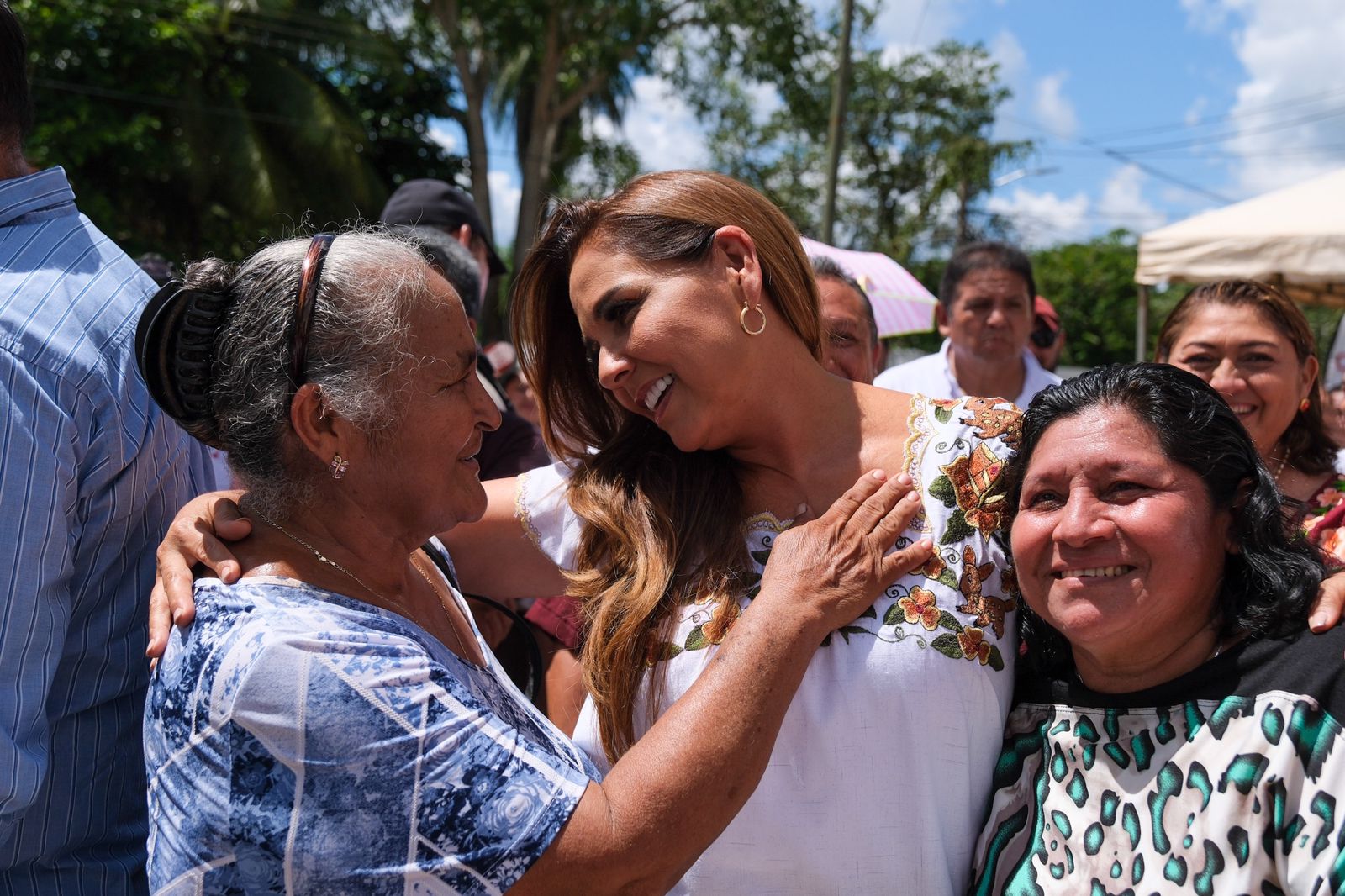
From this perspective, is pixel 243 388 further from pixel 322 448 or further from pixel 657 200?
pixel 657 200

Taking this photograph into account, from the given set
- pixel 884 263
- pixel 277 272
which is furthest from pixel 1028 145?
pixel 277 272

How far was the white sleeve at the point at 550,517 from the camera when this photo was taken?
232 cm

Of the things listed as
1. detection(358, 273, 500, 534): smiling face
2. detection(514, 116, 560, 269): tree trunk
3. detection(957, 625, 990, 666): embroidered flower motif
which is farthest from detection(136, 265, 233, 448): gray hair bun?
detection(514, 116, 560, 269): tree trunk

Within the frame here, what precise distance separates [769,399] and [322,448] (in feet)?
2.86

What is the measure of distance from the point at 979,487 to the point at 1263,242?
16.4 feet

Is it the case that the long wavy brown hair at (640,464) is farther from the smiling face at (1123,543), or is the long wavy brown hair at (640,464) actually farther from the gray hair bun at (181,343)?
the gray hair bun at (181,343)

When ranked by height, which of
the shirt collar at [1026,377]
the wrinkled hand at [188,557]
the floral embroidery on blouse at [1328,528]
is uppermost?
the wrinkled hand at [188,557]

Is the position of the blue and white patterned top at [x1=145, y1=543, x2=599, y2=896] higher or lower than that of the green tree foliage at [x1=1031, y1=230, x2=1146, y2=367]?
higher

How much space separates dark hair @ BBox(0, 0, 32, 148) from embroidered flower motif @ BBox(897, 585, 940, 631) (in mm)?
1701

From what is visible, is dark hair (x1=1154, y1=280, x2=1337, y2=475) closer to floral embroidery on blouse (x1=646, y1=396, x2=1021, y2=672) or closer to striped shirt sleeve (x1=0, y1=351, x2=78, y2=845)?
floral embroidery on blouse (x1=646, y1=396, x2=1021, y2=672)

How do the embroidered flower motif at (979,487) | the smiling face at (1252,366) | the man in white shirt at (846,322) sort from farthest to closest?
the man in white shirt at (846,322) → the smiling face at (1252,366) → the embroidered flower motif at (979,487)

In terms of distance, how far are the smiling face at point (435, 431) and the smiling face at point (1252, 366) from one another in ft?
6.99

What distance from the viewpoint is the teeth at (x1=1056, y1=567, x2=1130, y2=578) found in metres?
1.79

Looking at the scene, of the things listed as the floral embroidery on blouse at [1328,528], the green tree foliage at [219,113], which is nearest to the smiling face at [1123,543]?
the floral embroidery on blouse at [1328,528]
